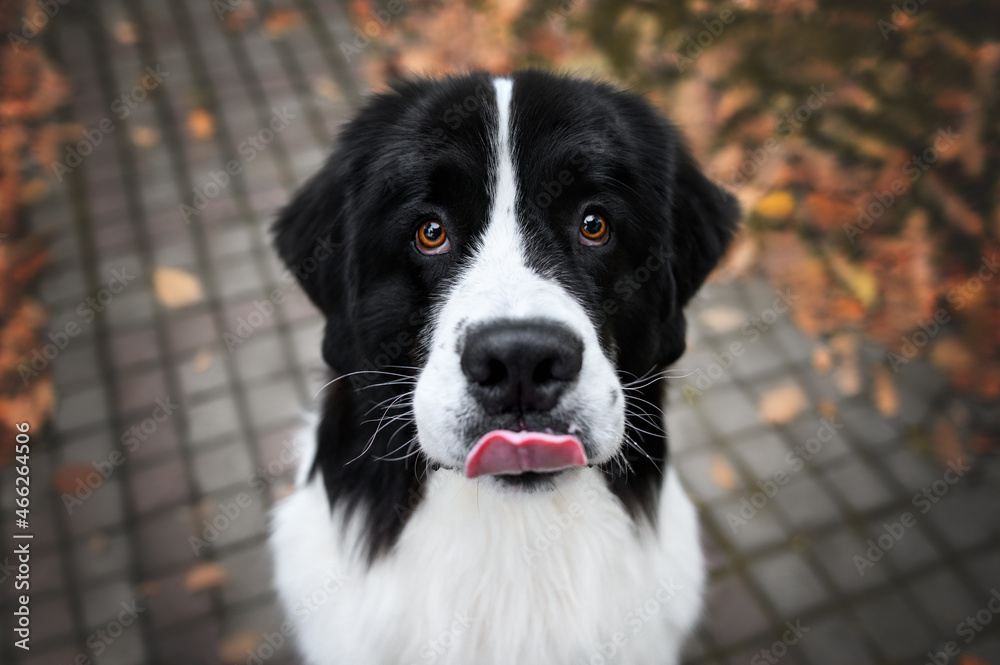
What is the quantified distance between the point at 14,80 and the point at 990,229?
5841 mm

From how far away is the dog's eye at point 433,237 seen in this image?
Result: 73.5 inches

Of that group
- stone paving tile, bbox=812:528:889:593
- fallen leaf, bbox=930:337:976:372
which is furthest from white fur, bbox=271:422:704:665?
fallen leaf, bbox=930:337:976:372

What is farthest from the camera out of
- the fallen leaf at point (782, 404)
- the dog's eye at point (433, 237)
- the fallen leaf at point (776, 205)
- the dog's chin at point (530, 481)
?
the fallen leaf at point (776, 205)

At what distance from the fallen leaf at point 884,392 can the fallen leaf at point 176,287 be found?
358 centimetres

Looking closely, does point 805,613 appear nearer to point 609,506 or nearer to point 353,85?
point 609,506

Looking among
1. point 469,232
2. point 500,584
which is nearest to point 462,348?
point 469,232

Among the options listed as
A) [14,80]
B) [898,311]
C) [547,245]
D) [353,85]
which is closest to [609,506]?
[547,245]

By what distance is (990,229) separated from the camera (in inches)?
146

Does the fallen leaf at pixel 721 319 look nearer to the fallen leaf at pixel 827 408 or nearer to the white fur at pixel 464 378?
the fallen leaf at pixel 827 408

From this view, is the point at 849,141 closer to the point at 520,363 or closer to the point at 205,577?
the point at 520,363

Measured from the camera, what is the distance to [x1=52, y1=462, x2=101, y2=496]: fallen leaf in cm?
308

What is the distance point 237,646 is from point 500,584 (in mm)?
1461

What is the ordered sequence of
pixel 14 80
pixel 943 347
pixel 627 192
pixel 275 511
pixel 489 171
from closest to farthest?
pixel 489 171 < pixel 627 192 < pixel 275 511 < pixel 943 347 < pixel 14 80

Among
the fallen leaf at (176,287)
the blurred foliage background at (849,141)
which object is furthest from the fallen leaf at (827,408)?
the fallen leaf at (176,287)
